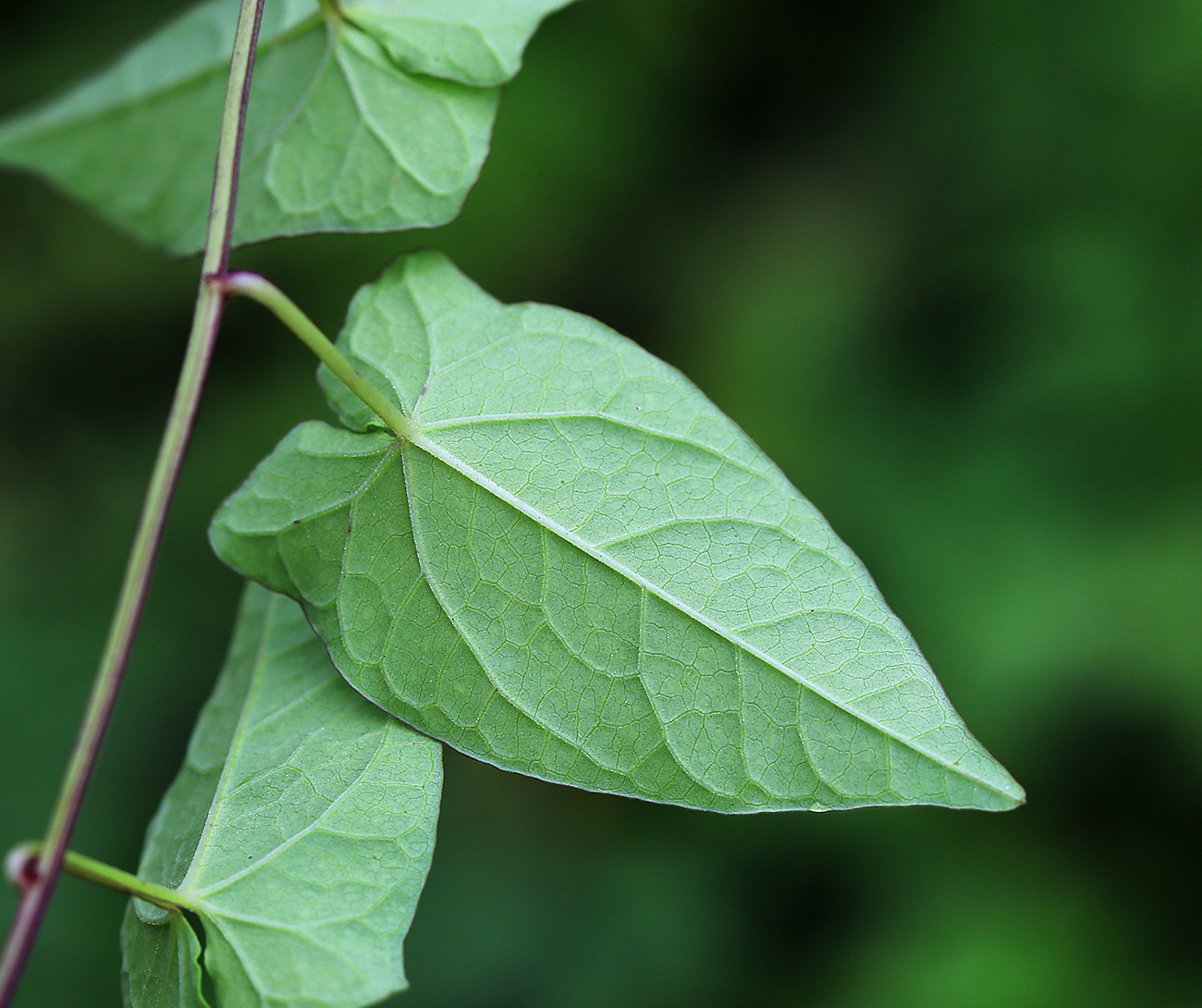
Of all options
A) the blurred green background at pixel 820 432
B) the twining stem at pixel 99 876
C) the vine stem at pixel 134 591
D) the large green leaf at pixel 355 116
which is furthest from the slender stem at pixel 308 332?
the blurred green background at pixel 820 432

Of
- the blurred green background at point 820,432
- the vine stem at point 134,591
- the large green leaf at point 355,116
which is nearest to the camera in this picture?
the vine stem at point 134,591

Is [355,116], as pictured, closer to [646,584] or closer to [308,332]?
[308,332]

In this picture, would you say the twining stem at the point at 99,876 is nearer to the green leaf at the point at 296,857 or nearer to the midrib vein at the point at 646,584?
the green leaf at the point at 296,857

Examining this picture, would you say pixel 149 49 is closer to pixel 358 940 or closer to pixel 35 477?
pixel 358 940

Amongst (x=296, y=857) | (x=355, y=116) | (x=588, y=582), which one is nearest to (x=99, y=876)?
(x=296, y=857)

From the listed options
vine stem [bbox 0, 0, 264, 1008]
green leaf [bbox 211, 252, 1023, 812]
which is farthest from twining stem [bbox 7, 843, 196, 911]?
green leaf [bbox 211, 252, 1023, 812]

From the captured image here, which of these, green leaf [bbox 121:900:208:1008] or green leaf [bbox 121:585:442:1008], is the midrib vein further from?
green leaf [bbox 121:900:208:1008]
